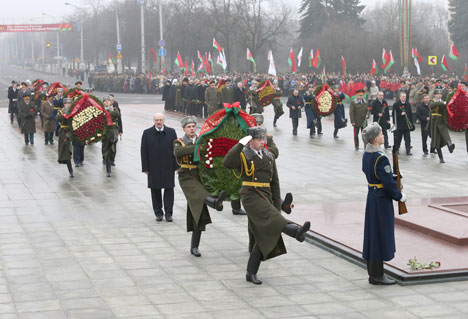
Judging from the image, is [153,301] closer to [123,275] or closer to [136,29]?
[123,275]

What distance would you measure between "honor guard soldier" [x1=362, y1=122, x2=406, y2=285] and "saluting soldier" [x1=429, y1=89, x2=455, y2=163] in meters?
11.2

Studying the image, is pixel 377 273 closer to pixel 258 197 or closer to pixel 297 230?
pixel 297 230

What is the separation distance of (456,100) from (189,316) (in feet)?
44.6

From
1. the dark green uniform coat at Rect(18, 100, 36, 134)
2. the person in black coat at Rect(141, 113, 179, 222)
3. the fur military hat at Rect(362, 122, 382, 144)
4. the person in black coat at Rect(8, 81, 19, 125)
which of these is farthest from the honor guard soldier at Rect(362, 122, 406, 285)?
the person in black coat at Rect(8, 81, 19, 125)

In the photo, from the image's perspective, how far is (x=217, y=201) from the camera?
9.69 m

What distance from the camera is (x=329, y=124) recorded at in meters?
30.8

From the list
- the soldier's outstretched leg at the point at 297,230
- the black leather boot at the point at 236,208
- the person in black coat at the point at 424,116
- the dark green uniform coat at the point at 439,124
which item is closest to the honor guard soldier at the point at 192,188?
the soldier's outstretched leg at the point at 297,230

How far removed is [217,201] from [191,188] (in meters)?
0.99

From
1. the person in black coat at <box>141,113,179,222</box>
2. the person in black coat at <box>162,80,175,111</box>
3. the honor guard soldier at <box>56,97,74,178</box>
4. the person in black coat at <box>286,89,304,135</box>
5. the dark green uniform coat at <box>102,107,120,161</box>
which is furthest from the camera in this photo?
the person in black coat at <box>162,80,175,111</box>

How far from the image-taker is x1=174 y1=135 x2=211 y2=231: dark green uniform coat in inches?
408

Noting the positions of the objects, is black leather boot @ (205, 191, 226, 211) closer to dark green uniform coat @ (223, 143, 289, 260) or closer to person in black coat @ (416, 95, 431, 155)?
dark green uniform coat @ (223, 143, 289, 260)

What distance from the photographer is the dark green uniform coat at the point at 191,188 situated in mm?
10375

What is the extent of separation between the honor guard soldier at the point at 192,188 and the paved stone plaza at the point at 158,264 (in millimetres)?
362

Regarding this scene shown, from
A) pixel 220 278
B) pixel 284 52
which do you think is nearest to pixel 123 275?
pixel 220 278
